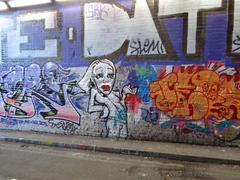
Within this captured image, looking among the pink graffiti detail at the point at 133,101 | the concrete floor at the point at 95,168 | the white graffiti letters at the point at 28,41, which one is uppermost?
the white graffiti letters at the point at 28,41

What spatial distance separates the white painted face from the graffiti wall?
29mm

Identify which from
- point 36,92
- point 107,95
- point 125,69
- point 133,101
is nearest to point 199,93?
point 133,101

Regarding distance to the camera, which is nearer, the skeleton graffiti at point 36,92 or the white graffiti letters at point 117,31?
the white graffiti letters at point 117,31

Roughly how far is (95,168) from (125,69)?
11.8 ft

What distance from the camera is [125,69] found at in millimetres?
11039

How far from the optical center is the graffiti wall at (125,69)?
995cm

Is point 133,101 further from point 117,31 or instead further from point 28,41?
point 28,41

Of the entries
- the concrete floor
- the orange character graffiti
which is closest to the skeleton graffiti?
the concrete floor

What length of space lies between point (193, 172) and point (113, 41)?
185 inches

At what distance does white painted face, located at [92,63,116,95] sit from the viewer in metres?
11.3

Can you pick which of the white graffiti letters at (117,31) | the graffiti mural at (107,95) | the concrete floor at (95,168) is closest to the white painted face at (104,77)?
the graffiti mural at (107,95)

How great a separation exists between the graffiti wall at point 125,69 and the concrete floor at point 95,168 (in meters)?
1.72

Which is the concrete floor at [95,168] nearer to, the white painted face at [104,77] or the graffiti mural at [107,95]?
the graffiti mural at [107,95]

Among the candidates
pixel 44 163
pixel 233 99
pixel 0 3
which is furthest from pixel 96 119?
pixel 0 3
